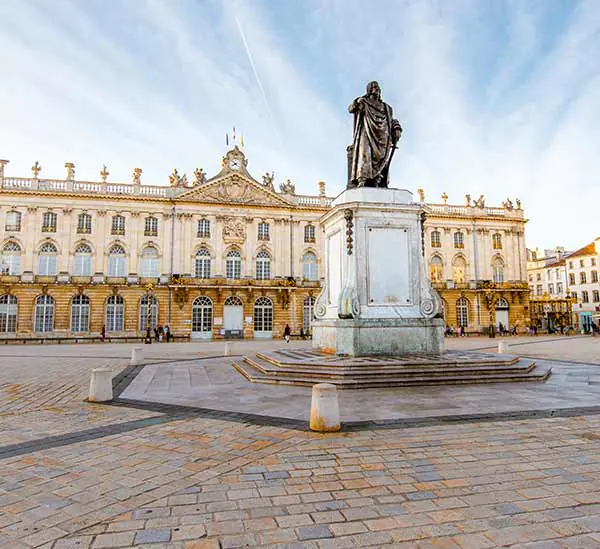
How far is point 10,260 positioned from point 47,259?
2.71 metres

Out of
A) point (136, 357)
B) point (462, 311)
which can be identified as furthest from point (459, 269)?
point (136, 357)

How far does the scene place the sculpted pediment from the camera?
38906 mm

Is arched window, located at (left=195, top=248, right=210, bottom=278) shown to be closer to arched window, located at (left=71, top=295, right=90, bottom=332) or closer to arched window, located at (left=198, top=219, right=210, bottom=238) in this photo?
arched window, located at (left=198, top=219, right=210, bottom=238)

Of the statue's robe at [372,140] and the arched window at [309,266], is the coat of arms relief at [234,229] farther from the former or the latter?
the statue's robe at [372,140]

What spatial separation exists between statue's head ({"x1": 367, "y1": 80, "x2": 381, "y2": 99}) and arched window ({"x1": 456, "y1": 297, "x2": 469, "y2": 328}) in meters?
35.4

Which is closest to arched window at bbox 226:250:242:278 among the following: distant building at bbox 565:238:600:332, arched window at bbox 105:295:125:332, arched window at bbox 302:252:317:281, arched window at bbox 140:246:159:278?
arched window at bbox 302:252:317:281

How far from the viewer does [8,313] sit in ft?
113

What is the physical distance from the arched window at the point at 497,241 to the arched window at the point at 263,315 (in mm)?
24444

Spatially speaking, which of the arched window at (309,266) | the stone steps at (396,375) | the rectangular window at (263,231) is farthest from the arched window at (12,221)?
the stone steps at (396,375)

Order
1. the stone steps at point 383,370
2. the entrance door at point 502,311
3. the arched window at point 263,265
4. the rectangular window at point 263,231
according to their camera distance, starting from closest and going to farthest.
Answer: the stone steps at point 383,370, the arched window at point 263,265, the rectangular window at point 263,231, the entrance door at point 502,311

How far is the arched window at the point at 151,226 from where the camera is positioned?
37906mm

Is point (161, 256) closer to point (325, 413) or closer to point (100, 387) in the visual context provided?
point (100, 387)

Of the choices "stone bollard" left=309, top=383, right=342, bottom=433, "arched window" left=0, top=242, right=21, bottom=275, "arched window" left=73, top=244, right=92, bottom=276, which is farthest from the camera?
"arched window" left=73, top=244, right=92, bottom=276

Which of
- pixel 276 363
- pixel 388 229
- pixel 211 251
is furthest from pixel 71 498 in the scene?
pixel 211 251
